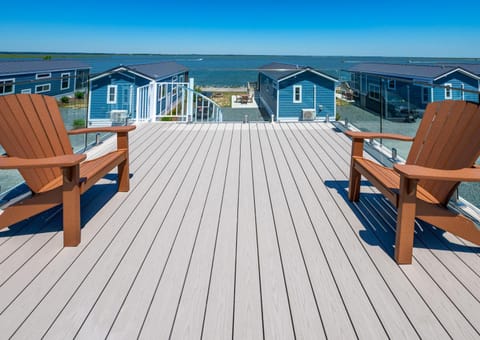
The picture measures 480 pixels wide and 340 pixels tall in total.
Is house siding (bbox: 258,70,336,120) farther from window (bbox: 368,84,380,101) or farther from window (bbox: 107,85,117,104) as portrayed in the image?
window (bbox: 368,84,380,101)

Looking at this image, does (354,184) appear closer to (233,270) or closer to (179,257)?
(233,270)

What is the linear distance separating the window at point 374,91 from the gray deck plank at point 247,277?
102 inches

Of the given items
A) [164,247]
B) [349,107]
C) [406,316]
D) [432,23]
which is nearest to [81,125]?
[164,247]

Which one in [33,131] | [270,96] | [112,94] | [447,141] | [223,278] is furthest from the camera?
[270,96]

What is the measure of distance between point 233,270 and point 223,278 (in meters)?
0.08

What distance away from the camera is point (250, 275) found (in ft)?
5.26

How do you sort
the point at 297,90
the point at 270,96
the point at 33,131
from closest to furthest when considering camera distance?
the point at 33,131 < the point at 297,90 < the point at 270,96

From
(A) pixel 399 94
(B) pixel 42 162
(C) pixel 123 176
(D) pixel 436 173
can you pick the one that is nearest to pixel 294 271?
(D) pixel 436 173

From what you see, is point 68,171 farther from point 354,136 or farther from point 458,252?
point 458,252

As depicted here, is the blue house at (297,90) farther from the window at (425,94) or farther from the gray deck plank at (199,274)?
the gray deck plank at (199,274)

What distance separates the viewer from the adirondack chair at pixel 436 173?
5.41 feet

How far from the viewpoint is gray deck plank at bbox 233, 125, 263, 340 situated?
1.26 meters

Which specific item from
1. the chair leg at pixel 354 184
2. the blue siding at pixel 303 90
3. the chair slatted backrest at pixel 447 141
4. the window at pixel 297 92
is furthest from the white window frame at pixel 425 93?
the window at pixel 297 92

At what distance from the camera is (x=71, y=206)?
1.82m
